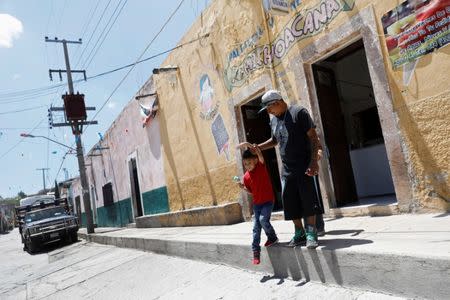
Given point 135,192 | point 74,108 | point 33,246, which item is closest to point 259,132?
point 135,192

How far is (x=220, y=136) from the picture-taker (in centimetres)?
903

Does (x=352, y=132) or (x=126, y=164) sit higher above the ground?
(x=126, y=164)

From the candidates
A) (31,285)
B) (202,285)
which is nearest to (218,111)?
(202,285)

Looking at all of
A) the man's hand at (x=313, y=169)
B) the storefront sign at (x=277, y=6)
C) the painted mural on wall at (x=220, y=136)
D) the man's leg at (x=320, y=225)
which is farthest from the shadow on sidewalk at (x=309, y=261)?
the painted mural on wall at (x=220, y=136)

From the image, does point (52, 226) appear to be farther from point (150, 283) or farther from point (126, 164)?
point (150, 283)

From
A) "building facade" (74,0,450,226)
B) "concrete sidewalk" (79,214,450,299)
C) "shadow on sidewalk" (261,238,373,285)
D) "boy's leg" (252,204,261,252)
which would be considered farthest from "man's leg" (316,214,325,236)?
"building facade" (74,0,450,226)

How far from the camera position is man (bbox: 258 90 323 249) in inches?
147

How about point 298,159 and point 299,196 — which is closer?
point 298,159

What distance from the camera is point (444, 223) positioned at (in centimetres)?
384

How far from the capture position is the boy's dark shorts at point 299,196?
3.75m

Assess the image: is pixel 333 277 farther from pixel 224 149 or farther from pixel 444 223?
pixel 224 149

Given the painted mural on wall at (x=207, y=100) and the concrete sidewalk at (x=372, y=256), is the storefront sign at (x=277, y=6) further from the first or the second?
the concrete sidewalk at (x=372, y=256)

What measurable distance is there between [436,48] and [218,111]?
5207mm

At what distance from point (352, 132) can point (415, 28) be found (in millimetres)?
4166
